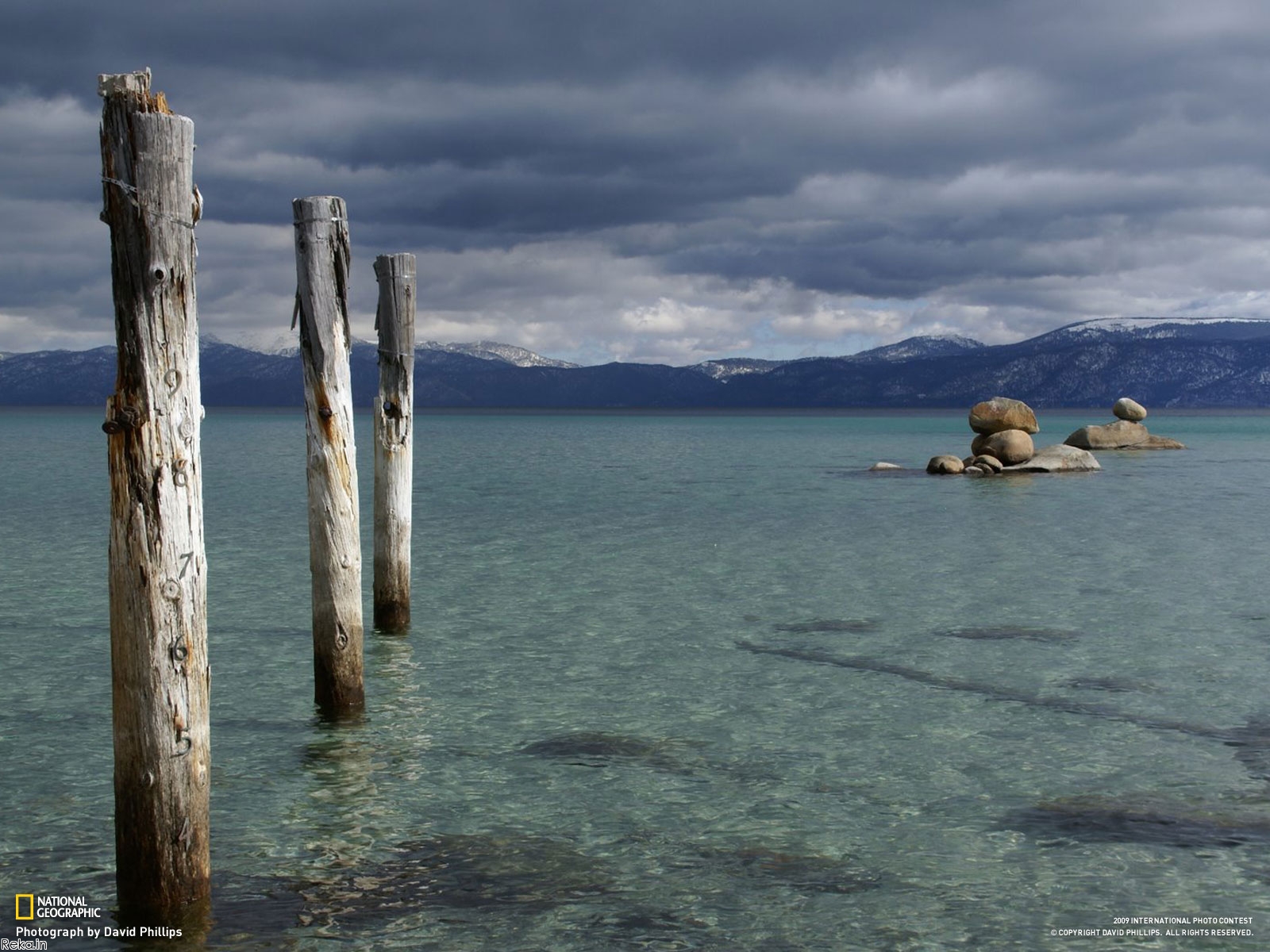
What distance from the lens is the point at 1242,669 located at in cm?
1366

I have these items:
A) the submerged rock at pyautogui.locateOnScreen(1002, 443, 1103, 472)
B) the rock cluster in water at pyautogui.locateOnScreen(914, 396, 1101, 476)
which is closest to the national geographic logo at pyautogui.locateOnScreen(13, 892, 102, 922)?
the rock cluster in water at pyautogui.locateOnScreen(914, 396, 1101, 476)

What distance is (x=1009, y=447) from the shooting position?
1959 inches

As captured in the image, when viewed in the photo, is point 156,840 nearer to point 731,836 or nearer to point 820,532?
point 731,836

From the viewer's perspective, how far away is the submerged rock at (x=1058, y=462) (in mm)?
49062

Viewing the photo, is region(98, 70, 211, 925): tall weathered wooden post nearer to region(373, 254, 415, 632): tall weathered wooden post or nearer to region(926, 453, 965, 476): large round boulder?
region(373, 254, 415, 632): tall weathered wooden post

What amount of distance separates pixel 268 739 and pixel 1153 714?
8.33m

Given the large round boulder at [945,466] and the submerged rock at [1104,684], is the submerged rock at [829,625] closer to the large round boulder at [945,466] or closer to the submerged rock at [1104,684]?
the submerged rock at [1104,684]

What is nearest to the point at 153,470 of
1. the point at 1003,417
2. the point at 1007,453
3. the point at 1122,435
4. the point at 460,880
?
the point at 460,880

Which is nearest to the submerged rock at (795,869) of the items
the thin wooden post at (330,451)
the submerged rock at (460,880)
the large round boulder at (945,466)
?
the submerged rock at (460,880)

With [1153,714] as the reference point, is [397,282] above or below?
above

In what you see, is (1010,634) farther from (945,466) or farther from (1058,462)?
(1058,462)

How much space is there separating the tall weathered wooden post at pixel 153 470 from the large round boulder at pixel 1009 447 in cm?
4651

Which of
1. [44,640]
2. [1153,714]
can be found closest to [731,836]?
[1153,714]

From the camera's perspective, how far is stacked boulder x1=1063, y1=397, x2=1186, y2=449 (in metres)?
68.9
